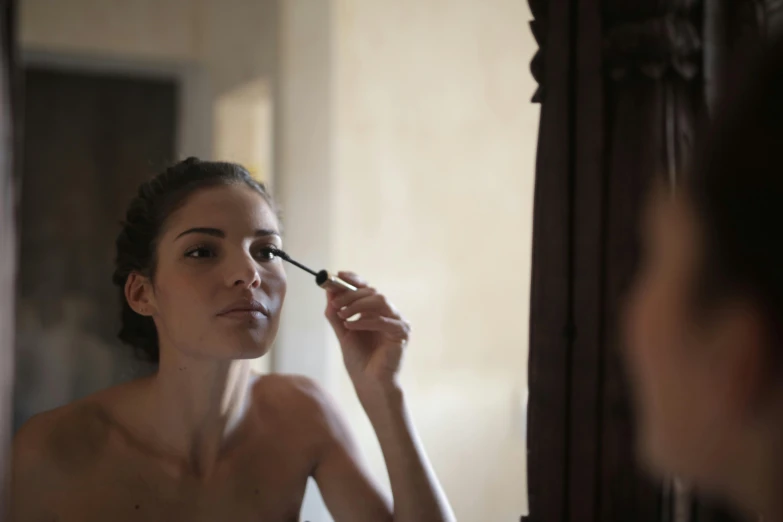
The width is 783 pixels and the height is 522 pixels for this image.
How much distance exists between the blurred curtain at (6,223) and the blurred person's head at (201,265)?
0.22 meters

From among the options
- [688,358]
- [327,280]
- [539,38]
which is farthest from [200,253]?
[688,358]

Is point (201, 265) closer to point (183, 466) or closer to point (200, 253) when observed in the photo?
point (200, 253)

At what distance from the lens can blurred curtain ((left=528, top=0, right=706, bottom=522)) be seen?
0.51m

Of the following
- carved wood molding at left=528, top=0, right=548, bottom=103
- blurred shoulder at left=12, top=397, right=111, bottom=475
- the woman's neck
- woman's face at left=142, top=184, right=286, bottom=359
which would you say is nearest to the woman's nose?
woman's face at left=142, top=184, right=286, bottom=359

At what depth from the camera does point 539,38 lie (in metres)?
0.56

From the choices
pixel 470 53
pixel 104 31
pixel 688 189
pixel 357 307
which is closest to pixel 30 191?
pixel 104 31

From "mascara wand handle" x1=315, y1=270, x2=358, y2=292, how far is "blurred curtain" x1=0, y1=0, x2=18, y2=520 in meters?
0.29

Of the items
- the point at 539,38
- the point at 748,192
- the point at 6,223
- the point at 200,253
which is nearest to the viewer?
the point at 748,192

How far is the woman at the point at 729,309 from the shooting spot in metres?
0.28

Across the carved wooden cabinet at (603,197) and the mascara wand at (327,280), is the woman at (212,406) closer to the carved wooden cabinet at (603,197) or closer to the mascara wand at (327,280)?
the mascara wand at (327,280)

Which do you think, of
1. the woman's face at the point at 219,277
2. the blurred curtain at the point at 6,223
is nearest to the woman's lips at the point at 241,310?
the woman's face at the point at 219,277

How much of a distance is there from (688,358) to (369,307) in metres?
0.42

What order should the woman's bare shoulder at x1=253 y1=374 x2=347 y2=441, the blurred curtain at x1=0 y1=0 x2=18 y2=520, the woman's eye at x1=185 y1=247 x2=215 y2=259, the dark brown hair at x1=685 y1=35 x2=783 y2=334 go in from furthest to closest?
the woman's bare shoulder at x1=253 y1=374 x2=347 y2=441 → the woman's eye at x1=185 y1=247 x2=215 y2=259 → the blurred curtain at x1=0 y1=0 x2=18 y2=520 → the dark brown hair at x1=685 y1=35 x2=783 y2=334

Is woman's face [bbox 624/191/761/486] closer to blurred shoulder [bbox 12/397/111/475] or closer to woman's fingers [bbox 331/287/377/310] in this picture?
woman's fingers [bbox 331/287/377/310]
